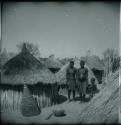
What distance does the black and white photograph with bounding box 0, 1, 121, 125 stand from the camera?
564 cm

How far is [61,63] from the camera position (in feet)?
18.7

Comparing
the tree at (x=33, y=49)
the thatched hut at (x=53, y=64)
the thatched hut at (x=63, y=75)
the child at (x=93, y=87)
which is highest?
the tree at (x=33, y=49)

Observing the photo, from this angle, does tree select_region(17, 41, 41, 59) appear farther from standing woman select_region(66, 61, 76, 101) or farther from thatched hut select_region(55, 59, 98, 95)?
standing woman select_region(66, 61, 76, 101)

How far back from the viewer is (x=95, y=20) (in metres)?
5.77

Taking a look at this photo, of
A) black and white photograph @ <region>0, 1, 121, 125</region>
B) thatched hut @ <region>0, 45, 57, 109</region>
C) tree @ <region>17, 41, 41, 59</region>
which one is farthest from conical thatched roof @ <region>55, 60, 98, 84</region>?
tree @ <region>17, 41, 41, 59</region>

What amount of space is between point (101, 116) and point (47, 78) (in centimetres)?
132

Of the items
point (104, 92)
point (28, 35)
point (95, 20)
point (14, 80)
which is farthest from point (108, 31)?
point (14, 80)

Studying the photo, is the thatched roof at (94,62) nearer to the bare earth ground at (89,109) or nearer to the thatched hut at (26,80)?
the bare earth ground at (89,109)

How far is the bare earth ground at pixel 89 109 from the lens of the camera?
559cm

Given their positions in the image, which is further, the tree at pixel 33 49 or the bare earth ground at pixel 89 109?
the tree at pixel 33 49

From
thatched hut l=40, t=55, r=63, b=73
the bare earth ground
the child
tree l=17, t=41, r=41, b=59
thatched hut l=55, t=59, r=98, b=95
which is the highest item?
tree l=17, t=41, r=41, b=59

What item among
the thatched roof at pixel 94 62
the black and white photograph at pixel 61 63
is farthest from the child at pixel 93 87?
the thatched roof at pixel 94 62

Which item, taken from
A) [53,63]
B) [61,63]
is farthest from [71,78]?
[53,63]

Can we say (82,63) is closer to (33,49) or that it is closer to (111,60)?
(111,60)
